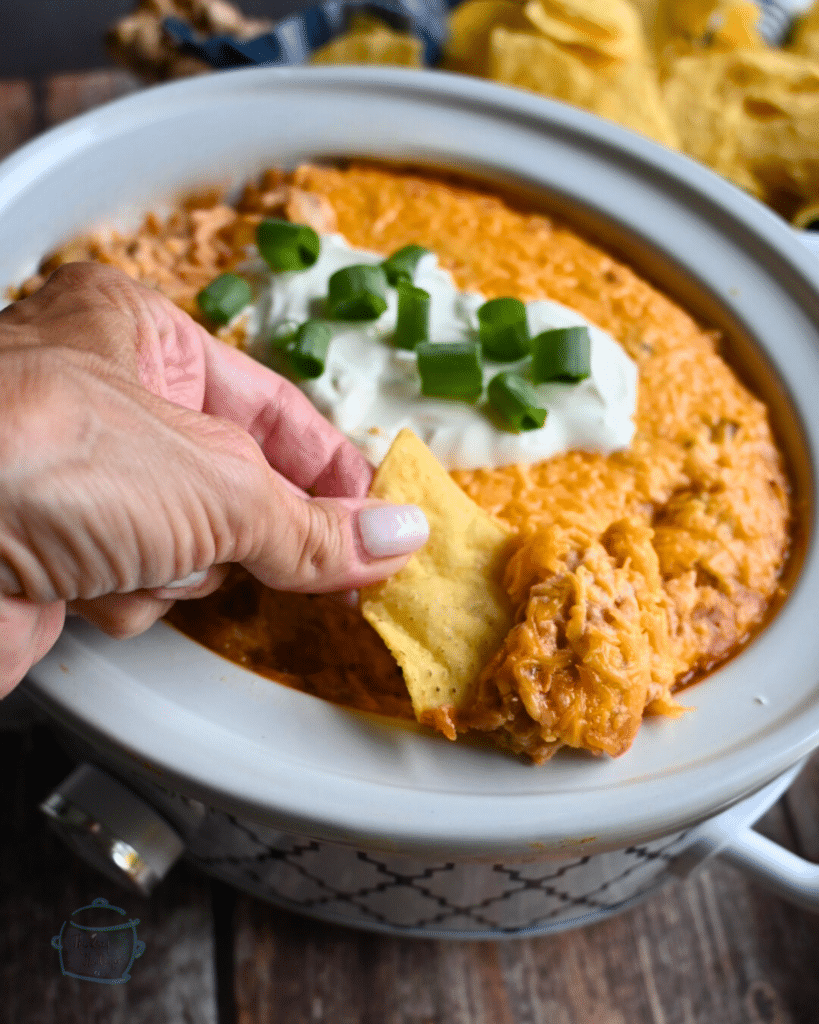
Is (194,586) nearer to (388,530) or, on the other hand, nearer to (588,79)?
(388,530)

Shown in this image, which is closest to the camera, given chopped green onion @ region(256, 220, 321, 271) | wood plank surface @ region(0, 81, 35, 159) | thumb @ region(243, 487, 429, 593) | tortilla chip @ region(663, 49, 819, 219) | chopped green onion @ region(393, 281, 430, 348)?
thumb @ region(243, 487, 429, 593)

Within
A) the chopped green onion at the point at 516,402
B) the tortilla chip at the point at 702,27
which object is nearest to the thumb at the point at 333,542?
the chopped green onion at the point at 516,402

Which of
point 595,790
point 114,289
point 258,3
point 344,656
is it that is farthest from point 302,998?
point 258,3

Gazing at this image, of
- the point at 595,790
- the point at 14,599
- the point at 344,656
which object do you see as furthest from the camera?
the point at 344,656

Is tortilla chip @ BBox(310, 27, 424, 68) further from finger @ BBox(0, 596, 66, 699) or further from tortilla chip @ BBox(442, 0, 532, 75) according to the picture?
finger @ BBox(0, 596, 66, 699)

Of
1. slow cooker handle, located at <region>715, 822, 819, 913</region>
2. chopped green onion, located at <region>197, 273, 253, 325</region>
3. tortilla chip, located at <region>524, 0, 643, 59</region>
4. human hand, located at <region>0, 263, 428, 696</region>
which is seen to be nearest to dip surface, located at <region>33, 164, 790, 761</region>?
chopped green onion, located at <region>197, 273, 253, 325</region>

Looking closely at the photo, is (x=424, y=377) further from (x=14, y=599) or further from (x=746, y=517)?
(x=14, y=599)
